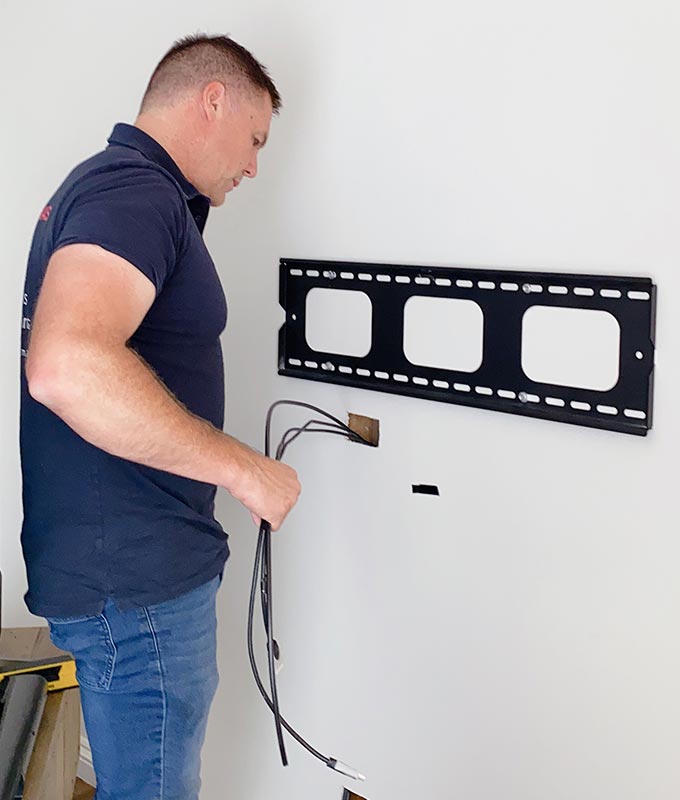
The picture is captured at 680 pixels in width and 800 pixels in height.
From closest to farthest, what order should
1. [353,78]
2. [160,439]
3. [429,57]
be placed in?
[160,439], [429,57], [353,78]

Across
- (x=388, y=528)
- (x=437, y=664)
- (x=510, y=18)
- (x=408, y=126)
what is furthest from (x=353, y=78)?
(x=437, y=664)

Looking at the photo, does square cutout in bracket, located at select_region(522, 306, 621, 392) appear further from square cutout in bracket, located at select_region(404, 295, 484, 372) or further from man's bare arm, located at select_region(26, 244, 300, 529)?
man's bare arm, located at select_region(26, 244, 300, 529)

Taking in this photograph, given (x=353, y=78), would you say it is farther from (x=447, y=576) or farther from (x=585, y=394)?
(x=447, y=576)

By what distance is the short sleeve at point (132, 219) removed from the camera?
1.05m

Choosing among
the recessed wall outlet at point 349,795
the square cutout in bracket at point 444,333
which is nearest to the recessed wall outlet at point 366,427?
the square cutout in bracket at point 444,333

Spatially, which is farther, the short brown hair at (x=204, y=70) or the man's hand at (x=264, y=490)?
the short brown hair at (x=204, y=70)

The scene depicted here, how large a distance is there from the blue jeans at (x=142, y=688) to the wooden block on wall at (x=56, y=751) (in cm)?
16

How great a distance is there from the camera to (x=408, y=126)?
1415mm

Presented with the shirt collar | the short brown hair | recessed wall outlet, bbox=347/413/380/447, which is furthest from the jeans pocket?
the short brown hair

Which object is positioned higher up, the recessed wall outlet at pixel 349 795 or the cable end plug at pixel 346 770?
the cable end plug at pixel 346 770

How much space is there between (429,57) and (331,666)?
1014 mm

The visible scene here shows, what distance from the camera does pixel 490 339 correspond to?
132 centimetres

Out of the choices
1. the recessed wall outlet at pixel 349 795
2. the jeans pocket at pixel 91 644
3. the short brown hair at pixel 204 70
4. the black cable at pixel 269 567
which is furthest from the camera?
the recessed wall outlet at pixel 349 795

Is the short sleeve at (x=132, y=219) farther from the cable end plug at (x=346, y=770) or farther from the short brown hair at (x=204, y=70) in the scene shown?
the cable end plug at (x=346, y=770)
